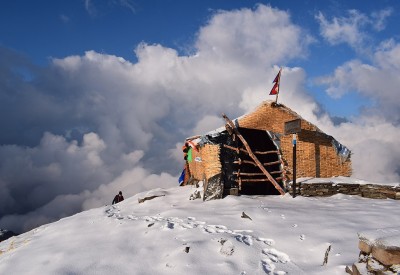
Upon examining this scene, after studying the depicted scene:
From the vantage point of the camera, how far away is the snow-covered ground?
26.9 feet

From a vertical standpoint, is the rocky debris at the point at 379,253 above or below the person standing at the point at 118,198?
above

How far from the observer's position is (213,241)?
9.55m

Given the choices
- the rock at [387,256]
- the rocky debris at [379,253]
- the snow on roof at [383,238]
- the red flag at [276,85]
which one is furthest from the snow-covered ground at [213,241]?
the red flag at [276,85]

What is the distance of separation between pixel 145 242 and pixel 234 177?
8460mm

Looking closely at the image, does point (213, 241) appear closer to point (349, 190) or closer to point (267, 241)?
point (267, 241)

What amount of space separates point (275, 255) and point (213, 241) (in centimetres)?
182

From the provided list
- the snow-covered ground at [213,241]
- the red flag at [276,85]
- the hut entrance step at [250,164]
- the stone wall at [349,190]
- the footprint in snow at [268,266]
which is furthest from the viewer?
the red flag at [276,85]

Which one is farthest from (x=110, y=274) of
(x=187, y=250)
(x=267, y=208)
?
(x=267, y=208)

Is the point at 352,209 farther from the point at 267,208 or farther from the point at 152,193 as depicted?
the point at 152,193

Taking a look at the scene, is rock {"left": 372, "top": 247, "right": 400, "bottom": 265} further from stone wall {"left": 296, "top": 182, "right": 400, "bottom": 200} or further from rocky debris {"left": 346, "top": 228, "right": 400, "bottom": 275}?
stone wall {"left": 296, "top": 182, "right": 400, "bottom": 200}

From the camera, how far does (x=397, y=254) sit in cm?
555

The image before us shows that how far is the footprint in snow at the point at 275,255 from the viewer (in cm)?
824

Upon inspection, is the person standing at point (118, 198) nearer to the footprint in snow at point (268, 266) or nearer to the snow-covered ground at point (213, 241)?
the snow-covered ground at point (213, 241)

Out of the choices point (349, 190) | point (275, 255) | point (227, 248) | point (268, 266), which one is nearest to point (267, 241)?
point (275, 255)
